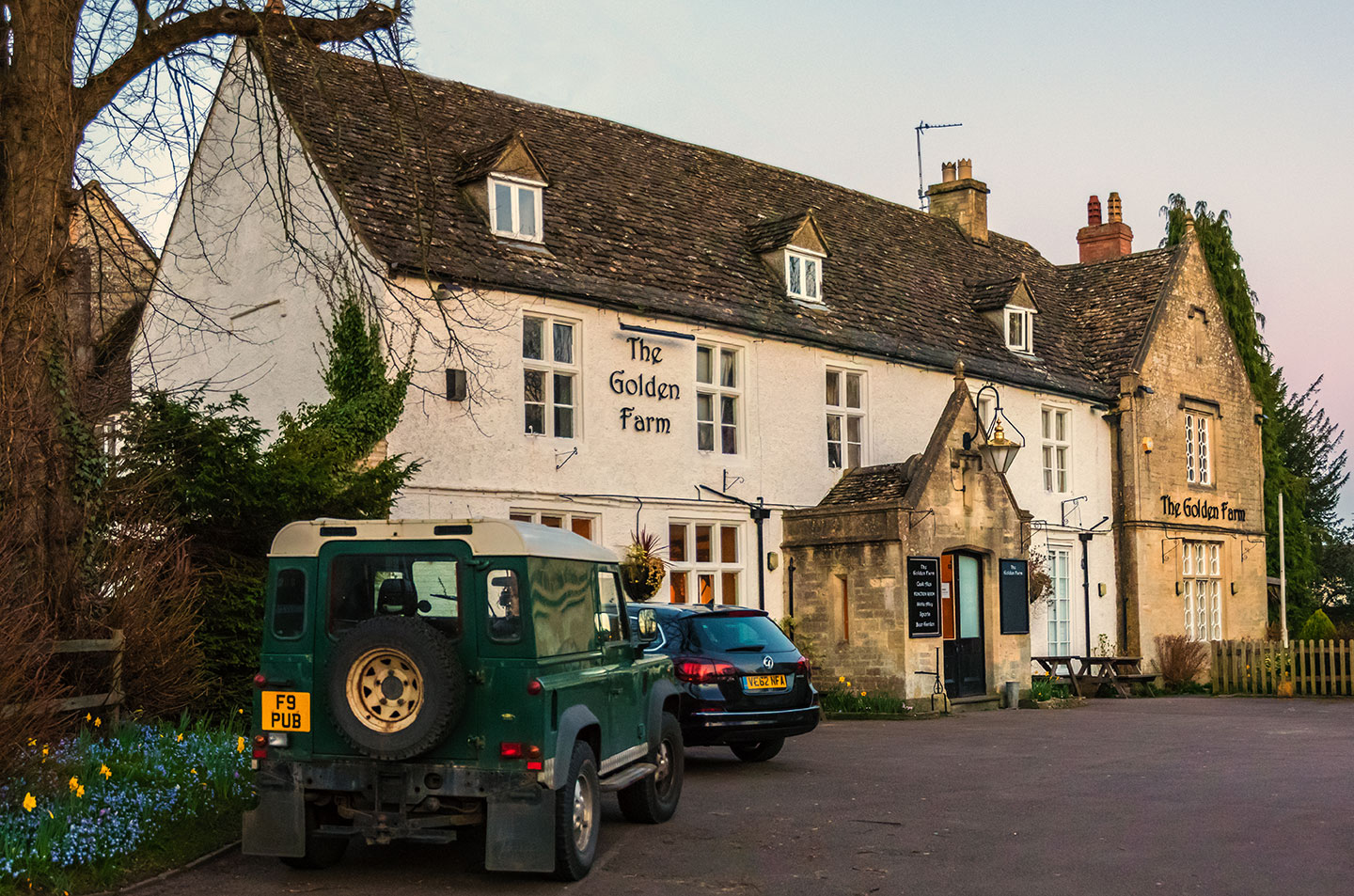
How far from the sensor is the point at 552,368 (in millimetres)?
19312

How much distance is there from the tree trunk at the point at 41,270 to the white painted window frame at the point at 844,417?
13.9 metres

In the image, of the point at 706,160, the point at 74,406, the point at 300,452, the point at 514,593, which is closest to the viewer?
the point at 514,593

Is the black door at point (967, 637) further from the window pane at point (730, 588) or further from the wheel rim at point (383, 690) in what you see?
the wheel rim at point (383, 690)

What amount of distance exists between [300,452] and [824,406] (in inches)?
406

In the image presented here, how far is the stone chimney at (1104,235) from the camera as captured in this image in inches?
1468

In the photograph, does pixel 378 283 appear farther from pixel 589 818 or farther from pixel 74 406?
pixel 589 818

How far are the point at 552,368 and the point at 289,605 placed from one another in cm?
1107

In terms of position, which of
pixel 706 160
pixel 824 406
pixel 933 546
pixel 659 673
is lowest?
pixel 659 673

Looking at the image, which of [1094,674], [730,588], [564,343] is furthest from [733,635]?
[1094,674]

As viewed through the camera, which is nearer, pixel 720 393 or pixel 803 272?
pixel 720 393

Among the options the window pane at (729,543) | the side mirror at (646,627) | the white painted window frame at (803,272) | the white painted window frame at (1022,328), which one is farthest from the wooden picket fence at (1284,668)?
the side mirror at (646,627)

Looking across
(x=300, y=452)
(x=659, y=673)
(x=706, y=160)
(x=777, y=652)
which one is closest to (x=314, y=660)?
(x=659, y=673)

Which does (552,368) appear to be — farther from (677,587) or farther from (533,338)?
(677,587)

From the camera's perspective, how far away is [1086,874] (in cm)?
859
